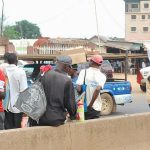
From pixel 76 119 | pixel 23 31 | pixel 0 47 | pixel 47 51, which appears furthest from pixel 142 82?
pixel 23 31

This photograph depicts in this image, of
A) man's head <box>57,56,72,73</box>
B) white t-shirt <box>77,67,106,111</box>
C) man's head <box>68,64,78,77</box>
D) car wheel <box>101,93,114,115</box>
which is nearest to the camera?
man's head <box>57,56,72,73</box>

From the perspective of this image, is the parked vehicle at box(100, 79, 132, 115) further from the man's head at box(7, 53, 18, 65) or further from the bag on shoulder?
the bag on shoulder

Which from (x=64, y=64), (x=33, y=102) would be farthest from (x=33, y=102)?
(x=64, y=64)

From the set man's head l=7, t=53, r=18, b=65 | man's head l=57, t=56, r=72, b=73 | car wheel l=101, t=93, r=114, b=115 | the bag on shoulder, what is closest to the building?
car wheel l=101, t=93, r=114, b=115

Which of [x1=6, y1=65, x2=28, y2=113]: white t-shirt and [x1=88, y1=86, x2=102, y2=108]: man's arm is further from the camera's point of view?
[x1=88, y1=86, x2=102, y2=108]: man's arm

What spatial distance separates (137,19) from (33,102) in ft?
362

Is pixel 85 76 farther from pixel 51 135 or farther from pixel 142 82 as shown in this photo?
pixel 142 82

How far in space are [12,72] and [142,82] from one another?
60.5ft

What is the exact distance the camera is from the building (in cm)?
11294

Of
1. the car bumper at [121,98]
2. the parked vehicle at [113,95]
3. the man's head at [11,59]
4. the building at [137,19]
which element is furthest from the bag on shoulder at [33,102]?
the building at [137,19]

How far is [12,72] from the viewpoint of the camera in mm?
7859

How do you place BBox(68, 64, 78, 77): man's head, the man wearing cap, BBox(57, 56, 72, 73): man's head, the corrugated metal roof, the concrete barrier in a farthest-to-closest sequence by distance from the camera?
1. the corrugated metal roof
2. BBox(68, 64, 78, 77): man's head
3. BBox(57, 56, 72, 73): man's head
4. the man wearing cap
5. the concrete barrier

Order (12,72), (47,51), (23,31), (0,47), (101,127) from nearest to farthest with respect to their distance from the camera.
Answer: (101,127) → (12,72) → (0,47) → (47,51) → (23,31)

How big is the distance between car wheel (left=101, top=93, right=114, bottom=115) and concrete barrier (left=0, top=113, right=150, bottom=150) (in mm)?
7560
